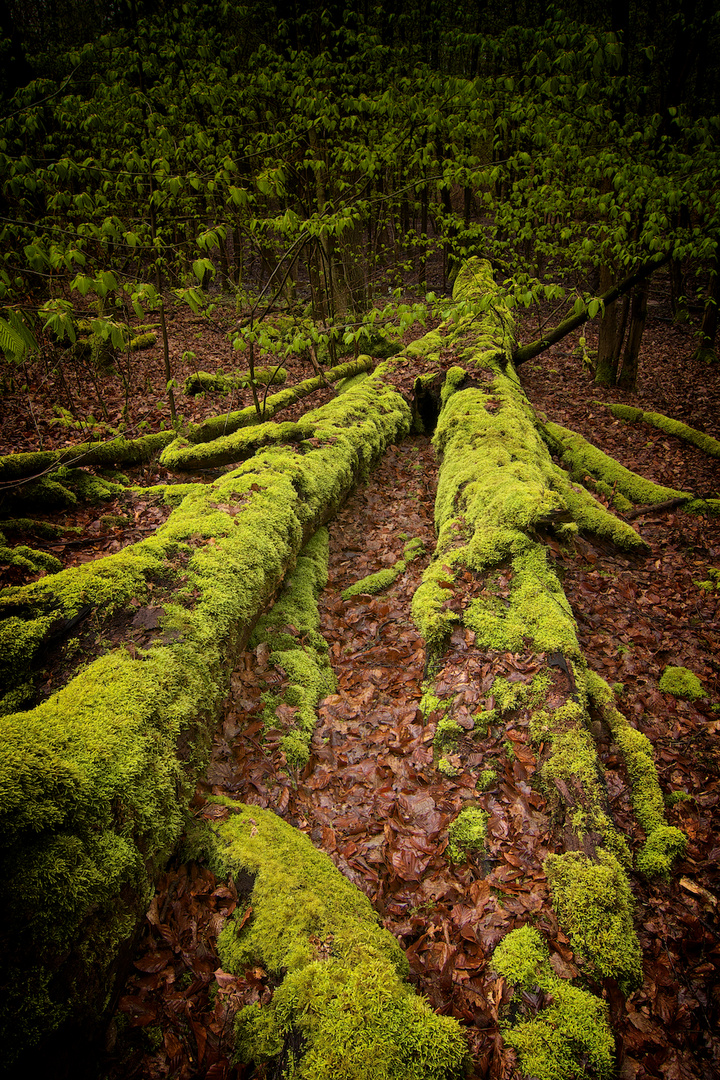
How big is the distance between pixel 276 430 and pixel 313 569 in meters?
2.47

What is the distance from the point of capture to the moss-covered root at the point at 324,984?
71.7 inches

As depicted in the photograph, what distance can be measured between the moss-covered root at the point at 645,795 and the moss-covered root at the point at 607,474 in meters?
4.87

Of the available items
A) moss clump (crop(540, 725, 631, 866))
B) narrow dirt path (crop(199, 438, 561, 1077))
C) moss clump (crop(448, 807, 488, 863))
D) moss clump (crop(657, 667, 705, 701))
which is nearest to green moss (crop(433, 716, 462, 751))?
narrow dirt path (crop(199, 438, 561, 1077))

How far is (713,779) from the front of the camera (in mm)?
3529

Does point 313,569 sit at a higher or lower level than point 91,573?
lower

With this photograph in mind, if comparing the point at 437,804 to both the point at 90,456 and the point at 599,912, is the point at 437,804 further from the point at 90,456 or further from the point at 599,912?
the point at 90,456

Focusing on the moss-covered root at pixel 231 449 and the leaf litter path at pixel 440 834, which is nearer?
the leaf litter path at pixel 440 834

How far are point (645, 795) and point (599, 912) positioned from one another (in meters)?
1.23

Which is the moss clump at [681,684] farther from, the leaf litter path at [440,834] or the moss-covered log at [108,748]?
the moss-covered log at [108,748]

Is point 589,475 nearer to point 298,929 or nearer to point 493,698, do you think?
point 493,698

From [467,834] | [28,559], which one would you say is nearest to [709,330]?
[467,834]

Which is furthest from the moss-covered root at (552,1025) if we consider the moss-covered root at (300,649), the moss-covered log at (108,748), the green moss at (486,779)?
the moss-covered root at (300,649)

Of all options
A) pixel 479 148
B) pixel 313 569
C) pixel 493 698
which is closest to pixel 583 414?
pixel 313 569

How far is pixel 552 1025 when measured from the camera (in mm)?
1952
